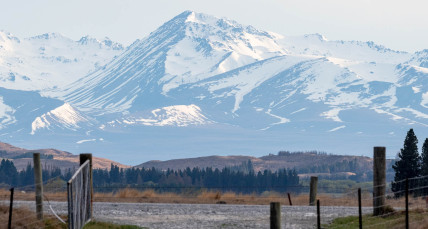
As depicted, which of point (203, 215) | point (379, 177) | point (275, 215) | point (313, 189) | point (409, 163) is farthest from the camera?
point (409, 163)

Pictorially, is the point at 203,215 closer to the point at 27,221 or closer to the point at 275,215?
the point at 27,221

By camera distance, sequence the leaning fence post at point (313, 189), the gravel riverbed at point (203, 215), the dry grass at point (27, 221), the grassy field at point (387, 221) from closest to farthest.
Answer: the grassy field at point (387, 221), the dry grass at point (27, 221), the gravel riverbed at point (203, 215), the leaning fence post at point (313, 189)

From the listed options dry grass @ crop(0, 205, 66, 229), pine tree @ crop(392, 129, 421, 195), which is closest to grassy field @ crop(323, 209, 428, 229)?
dry grass @ crop(0, 205, 66, 229)

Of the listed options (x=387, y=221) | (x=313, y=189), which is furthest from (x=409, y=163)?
(x=387, y=221)

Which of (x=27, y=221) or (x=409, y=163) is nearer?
(x=27, y=221)

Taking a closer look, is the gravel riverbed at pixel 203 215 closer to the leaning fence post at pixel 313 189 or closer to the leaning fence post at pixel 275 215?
the leaning fence post at pixel 313 189

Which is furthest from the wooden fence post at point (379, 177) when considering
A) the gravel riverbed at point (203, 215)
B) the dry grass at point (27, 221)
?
the dry grass at point (27, 221)

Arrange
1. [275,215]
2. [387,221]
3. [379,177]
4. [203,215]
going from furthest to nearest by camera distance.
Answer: [203,215], [379,177], [387,221], [275,215]

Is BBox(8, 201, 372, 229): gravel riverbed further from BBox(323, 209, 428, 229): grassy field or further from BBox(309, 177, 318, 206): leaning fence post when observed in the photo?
BBox(309, 177, 318, 206): leaning fence post

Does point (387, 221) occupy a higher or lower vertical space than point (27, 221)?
lower

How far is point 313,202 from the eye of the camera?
139 feet

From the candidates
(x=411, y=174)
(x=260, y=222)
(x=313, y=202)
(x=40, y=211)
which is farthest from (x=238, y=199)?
(x=411, y=174)

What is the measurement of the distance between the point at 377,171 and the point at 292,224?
3289 millimetres

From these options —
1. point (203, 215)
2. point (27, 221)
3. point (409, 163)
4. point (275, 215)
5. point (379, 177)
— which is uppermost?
point (409, 163)
